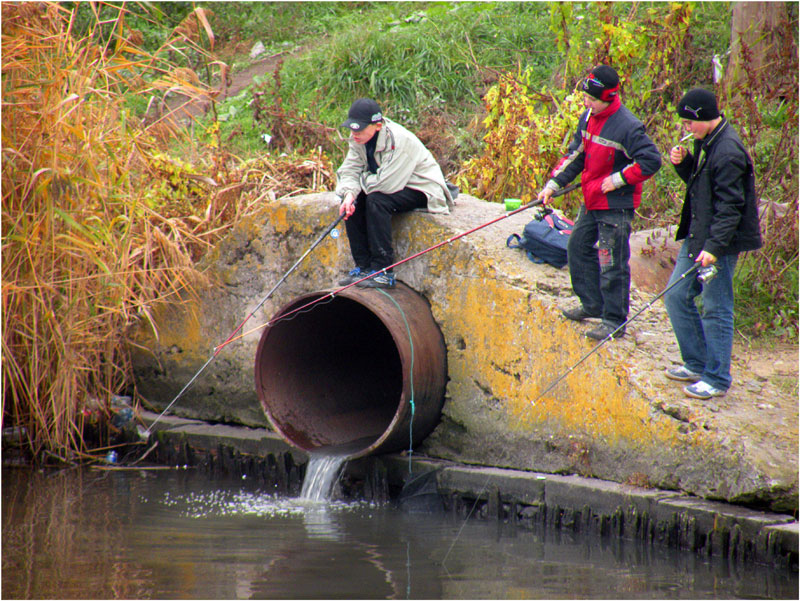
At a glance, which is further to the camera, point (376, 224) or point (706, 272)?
point (376, 224)

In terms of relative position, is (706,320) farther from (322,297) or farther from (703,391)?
(322,297)

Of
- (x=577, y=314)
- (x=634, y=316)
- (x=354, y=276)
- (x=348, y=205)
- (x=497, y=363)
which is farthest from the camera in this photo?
(x=354, y=276)

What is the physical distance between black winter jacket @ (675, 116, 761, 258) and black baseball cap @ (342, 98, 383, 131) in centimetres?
202

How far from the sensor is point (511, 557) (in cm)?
496

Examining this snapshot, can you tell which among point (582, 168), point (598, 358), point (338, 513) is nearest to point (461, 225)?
point (582, 168)

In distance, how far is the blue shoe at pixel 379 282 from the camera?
6.19 metres

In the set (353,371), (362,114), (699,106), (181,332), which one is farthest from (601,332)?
(181,332)

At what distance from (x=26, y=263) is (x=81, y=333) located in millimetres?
634

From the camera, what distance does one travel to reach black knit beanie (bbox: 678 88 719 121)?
16.1ft

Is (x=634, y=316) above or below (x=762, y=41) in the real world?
below

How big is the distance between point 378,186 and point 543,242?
1.18m

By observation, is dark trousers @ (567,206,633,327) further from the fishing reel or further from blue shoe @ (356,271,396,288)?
blue shoe @ (356,271,396,288)

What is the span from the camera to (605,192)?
535 cm

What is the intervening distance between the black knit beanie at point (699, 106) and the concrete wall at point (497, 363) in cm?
145
